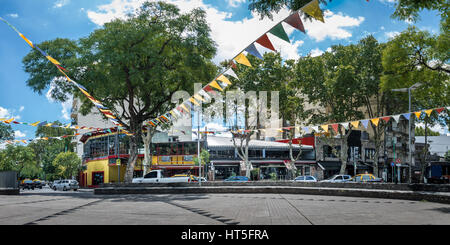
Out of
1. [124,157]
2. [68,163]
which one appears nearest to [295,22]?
[124,157]

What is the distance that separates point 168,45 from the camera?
77.7ft

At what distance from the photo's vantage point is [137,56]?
74.5 feet

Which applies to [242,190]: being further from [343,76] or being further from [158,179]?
[343,76]

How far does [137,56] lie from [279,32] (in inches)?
539

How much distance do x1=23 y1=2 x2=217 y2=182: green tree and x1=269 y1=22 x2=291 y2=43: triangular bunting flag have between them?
40.3ft

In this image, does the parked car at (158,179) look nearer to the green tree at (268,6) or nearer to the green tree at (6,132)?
the green tree at (268,6)

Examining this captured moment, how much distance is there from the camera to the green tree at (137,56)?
71.8 feet

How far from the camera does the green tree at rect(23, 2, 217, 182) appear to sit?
21.9m

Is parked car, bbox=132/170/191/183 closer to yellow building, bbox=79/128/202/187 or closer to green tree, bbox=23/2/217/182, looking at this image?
green tree, bbox=23/2/217/182

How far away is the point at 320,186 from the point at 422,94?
8.31 metres

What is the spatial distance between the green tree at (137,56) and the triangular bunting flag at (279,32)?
12.3 metres

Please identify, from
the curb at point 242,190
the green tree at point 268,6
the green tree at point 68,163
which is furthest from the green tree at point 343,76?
the green tree at point 68,163

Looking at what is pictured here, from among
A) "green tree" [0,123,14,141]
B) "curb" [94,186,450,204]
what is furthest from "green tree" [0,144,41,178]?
"curb" [94,186,450,204]
